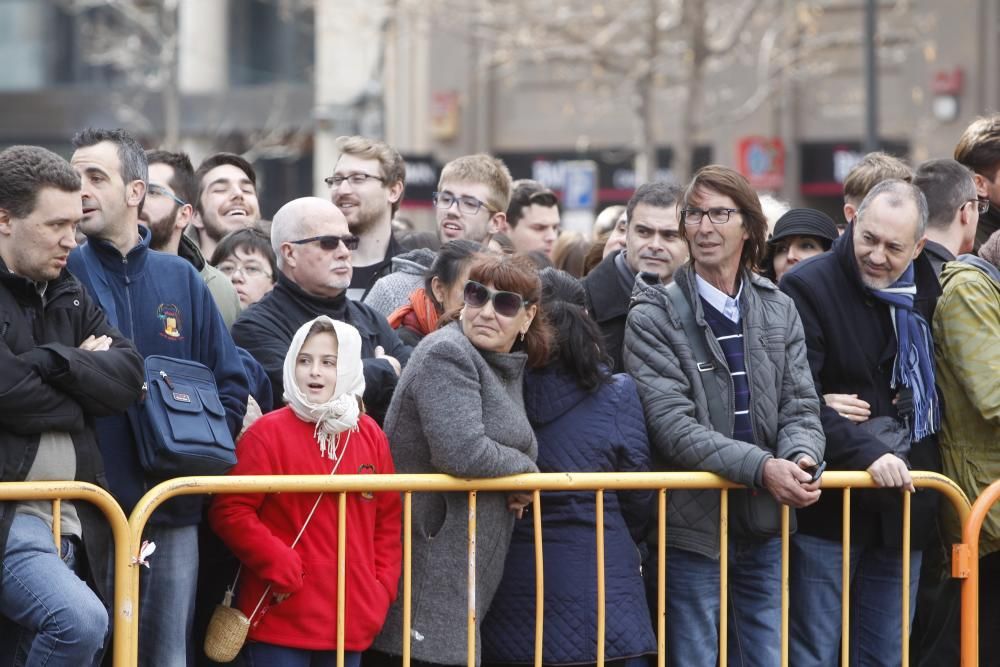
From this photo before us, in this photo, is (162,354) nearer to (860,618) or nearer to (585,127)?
(860,618)

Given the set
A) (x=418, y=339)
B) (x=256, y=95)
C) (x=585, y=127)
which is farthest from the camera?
(x=256, y=95)

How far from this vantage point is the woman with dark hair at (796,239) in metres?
6.67

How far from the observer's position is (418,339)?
20.3ft

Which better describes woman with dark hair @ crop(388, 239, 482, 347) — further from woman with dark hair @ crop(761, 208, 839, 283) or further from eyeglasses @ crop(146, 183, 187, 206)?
woman with dark hair @ crop(761, 208, 839, 283)

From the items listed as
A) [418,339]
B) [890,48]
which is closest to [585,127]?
[890,48]

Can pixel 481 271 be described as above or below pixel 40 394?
above

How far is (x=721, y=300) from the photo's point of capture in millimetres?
5598

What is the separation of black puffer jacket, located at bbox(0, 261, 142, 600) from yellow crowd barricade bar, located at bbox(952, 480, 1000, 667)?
3.12 meters

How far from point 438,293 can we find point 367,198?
127 centimetres

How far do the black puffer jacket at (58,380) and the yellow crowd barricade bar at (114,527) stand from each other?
0.07m

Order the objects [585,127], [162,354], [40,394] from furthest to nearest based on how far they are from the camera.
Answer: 1. [585,127]
2. [162,354]
3. [40,394]

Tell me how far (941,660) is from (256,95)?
3088cm

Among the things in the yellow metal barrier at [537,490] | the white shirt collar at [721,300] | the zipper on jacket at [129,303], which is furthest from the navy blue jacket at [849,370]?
the zipper on jacket at [129,303]

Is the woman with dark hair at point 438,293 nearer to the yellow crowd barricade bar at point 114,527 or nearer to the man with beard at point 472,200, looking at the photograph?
the man with beard at point 472,200
